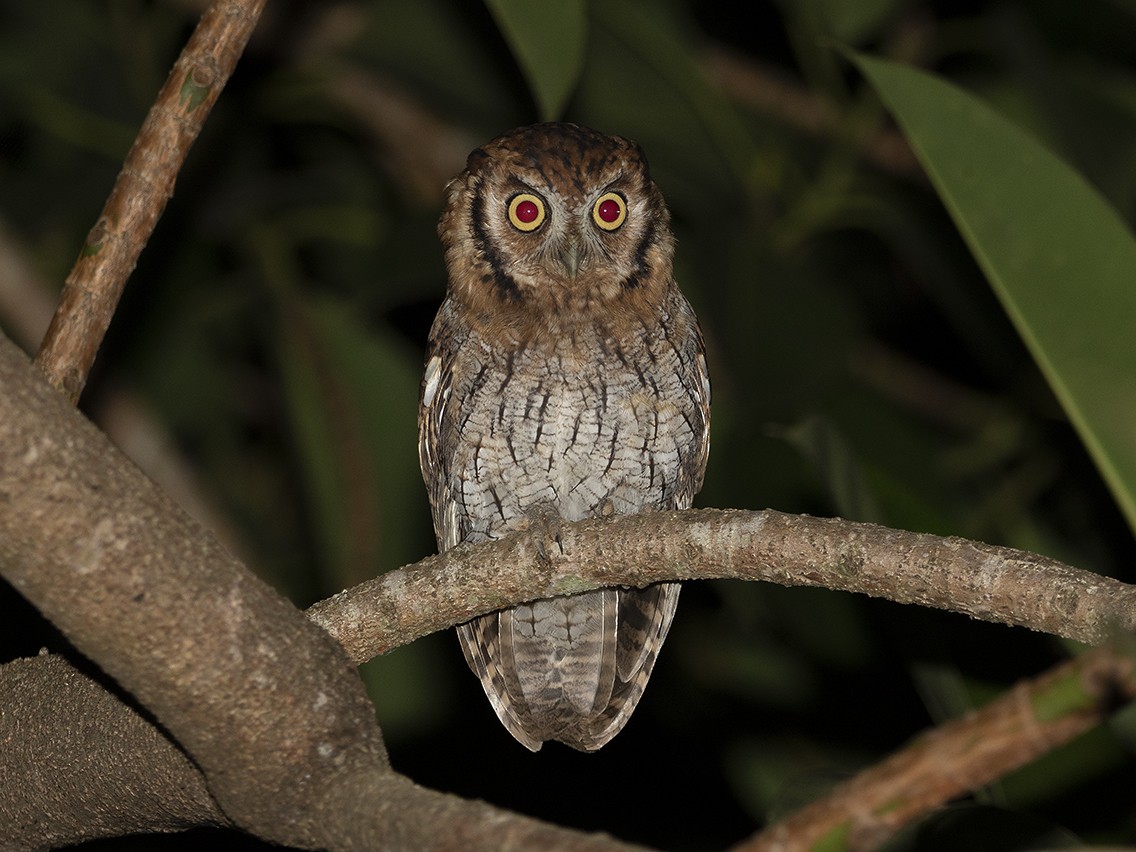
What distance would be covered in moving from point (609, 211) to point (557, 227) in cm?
12

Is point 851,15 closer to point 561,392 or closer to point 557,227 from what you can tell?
point 557,227

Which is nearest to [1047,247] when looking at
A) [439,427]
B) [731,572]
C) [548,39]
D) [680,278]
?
[731,572]

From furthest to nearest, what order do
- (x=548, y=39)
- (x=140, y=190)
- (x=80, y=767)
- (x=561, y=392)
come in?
1. (x=561, y=392)
2. (x=548, y=39)
3. (x=140, y=190)
4. (x=80, y=767)

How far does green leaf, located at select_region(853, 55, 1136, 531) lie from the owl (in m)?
0.75

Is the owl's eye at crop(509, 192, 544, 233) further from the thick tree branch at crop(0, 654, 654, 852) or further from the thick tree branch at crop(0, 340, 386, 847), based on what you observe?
the thick tree branch at crop(0, 340, 386, 847)

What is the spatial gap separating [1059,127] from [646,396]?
64.4 inches

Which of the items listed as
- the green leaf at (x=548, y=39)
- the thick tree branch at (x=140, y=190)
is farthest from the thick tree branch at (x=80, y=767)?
the green leaf at (x=548, y=39)

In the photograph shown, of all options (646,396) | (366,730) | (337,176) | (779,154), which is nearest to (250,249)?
(337,176)

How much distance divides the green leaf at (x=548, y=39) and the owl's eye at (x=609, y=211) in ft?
1.29

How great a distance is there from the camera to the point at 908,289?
4863 mm

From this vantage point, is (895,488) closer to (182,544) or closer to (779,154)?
(182,544)

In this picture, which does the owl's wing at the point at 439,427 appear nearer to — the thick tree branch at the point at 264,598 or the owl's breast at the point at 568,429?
the owl's breast at the point at 568,429

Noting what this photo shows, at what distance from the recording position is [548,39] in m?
2.31

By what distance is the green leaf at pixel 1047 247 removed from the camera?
1.95m
